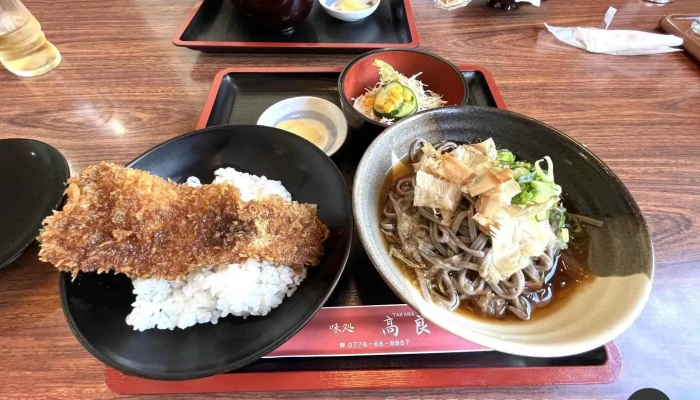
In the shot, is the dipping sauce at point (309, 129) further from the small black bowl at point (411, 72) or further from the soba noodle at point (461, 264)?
the soba noodle at point (461, 264)

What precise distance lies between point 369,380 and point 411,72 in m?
1.61

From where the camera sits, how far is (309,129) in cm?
192

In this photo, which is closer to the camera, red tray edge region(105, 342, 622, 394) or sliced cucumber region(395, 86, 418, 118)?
red tray edge region(105, 342, 622, 394)

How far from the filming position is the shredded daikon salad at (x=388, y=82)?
6.45 ft

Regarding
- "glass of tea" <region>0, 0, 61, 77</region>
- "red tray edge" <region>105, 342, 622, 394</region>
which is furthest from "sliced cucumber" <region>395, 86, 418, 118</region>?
"glass of tea" <region>0, 0, 61, 77</region>

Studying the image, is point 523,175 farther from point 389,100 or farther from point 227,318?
point 227,318

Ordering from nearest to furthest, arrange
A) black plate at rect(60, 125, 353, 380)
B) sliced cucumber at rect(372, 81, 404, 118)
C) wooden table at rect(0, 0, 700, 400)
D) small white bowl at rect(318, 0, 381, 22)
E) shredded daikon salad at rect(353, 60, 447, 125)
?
1. black plate at rect(60, 125, 353, 380)
2. wooden table at rect(0, 0, 700, 400)
3. sliced cucumber at rect(372, 81, 404, 118)
4. shredded daikon salad at rect(353, 60, 447, 125)
5. small white bowl at rect(318, 0, 381, 22)

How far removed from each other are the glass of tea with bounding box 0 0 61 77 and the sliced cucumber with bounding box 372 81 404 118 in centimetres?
199

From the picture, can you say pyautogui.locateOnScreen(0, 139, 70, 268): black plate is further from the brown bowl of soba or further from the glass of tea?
the brown bowl of soba

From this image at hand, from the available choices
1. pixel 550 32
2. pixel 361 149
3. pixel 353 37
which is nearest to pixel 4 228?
pixel 361 149

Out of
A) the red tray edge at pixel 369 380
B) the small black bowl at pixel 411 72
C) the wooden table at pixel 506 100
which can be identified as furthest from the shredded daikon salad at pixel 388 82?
the red tray edge at pixel 369 380

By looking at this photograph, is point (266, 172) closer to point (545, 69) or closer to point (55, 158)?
point (55, 158)

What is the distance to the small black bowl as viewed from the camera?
1.93 meters

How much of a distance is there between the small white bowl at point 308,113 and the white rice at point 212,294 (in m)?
0.82
